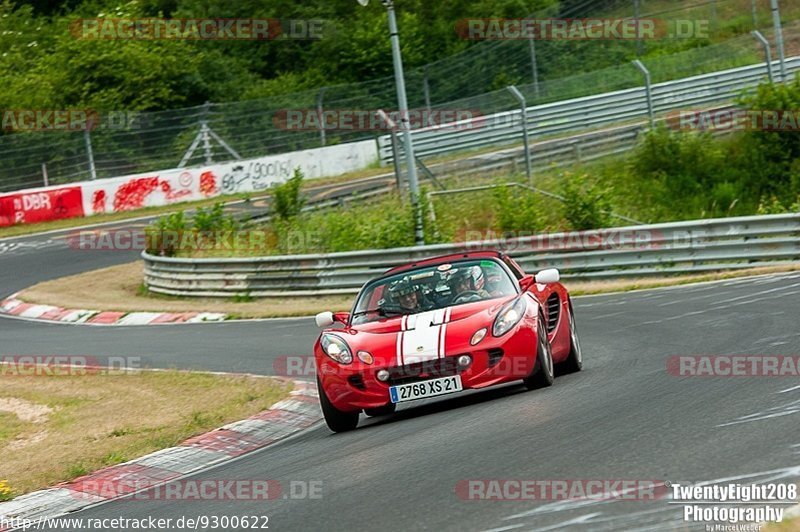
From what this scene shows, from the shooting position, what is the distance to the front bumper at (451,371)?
A: 9.77m

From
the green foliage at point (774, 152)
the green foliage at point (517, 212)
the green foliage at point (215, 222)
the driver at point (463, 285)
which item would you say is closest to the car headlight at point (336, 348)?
the driver at point (463, 285)

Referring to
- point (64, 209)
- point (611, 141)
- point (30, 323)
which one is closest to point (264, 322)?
point (30, 323)

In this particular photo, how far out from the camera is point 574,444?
7.63 meters

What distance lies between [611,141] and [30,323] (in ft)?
45.3

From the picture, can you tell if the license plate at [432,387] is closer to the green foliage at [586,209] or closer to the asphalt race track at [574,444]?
the asphalt race track at [574,444]

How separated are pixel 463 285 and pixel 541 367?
1.17 metres

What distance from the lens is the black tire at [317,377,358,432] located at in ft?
33.5

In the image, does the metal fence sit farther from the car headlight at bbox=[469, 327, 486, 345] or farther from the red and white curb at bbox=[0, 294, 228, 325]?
the car headlight at bbox=[469, 327, 486, 345]

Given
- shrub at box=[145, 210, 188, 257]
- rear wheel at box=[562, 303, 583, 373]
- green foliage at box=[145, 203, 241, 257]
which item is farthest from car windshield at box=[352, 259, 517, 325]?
shrub at box=[145, 210, 188, 257]

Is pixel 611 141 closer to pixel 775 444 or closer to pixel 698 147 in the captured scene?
pixel 698 147

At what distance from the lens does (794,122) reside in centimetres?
2548

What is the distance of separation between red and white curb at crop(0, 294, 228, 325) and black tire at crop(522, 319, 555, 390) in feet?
41.9

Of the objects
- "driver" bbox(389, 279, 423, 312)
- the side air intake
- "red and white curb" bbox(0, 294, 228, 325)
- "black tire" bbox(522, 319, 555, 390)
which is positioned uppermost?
"driver" bbox(389, 279, 423, 312)

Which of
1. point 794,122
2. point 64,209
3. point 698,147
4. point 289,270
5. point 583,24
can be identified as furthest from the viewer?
point 583,24
